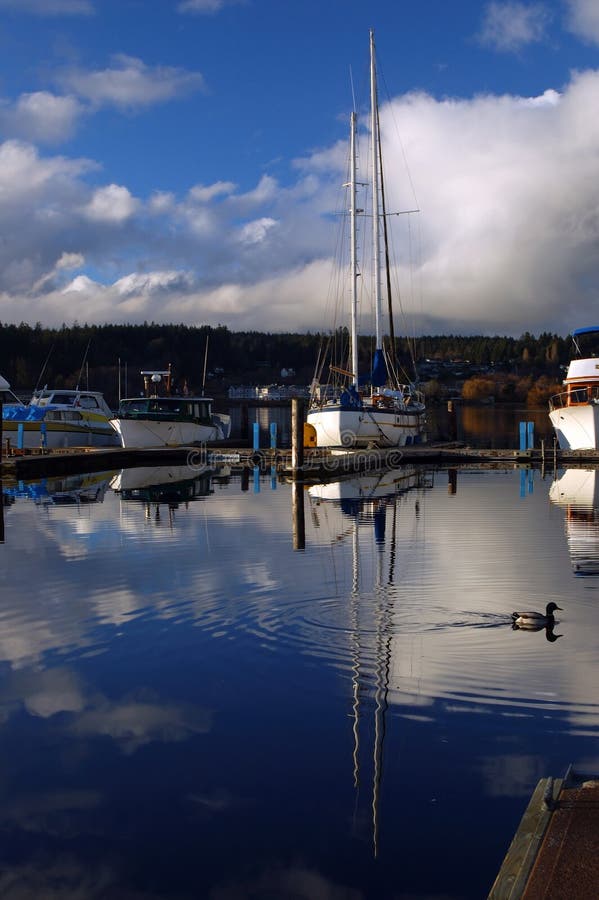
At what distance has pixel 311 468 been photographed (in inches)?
1419

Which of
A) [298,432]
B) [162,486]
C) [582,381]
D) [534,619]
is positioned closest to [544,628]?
[534,619]

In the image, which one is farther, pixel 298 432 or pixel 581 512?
pixel 298 432

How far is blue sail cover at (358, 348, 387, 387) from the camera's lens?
48688 millimetres

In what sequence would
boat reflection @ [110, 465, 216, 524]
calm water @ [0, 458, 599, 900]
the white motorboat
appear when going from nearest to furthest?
1. calm water @ [0, 458, 599, 900]
2. boat reflection @ [110, 465, 216, 524]
3. the white motorboat

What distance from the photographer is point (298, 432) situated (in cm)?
3488

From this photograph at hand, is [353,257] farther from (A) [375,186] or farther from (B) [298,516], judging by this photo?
(B) [298,516]

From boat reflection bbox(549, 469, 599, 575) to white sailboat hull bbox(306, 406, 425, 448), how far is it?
9.79 metres

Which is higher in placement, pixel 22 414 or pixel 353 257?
pixel 353 257

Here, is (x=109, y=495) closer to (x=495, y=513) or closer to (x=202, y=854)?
(x=495, y=513)

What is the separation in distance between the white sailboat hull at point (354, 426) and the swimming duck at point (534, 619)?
3361cm

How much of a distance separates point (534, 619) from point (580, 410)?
1382 inches

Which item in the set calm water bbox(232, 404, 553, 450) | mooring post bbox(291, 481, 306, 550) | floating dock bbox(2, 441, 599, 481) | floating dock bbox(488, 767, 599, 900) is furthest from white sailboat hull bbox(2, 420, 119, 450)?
floating dock bbox(488, 767, 599, 900)

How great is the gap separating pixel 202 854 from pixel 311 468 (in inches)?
1169

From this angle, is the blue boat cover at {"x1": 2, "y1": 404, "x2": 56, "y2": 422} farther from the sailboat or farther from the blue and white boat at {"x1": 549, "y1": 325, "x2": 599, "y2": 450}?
the blue and white boat at {"x1": 549, "y1": 325, "x2": 599, "y2": 450}
